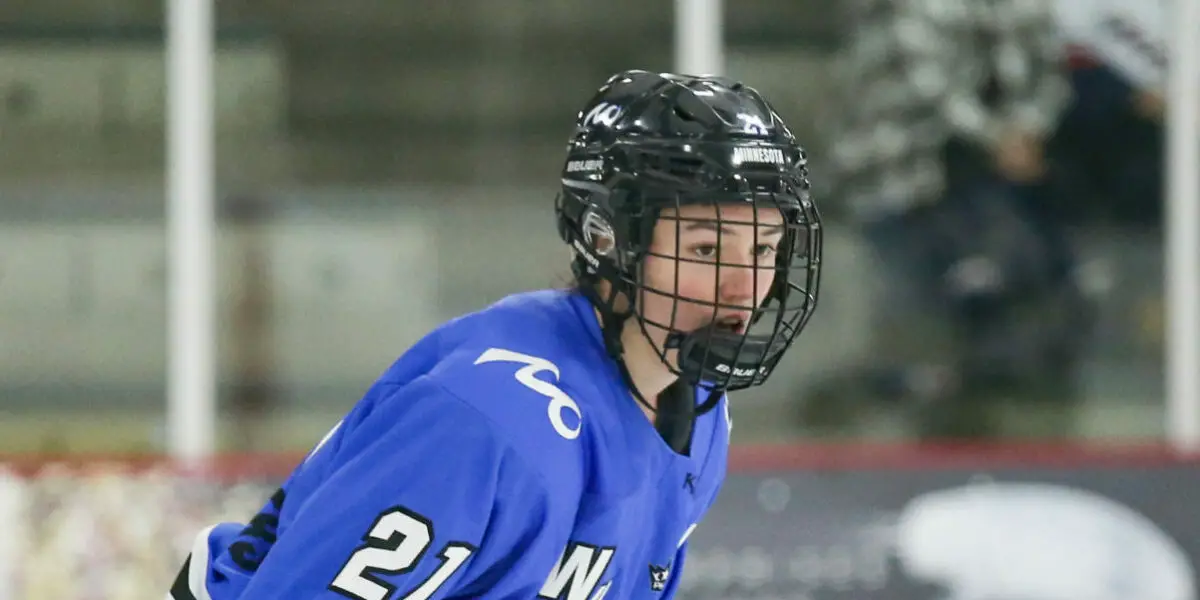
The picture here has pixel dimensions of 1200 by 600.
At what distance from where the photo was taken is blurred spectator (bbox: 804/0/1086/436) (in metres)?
4.03

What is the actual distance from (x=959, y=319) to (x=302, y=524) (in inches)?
120

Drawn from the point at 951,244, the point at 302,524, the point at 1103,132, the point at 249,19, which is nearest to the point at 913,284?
the point at 951,244

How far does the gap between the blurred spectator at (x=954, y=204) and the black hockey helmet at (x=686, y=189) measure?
2.61 m

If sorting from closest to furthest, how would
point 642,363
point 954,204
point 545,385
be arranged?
1. point 545,385
2. point 642,363
3. point 954,204

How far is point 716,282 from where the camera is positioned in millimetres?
1393

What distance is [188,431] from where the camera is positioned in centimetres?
383

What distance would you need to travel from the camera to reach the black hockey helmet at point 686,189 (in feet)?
4.61

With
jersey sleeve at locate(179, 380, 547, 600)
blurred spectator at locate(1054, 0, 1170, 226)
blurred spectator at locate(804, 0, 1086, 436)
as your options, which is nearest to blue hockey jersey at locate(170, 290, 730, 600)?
jersey sleeve at locate(179, 380, 547, 600)

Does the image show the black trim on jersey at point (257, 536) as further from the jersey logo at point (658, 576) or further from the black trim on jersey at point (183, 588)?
the jersey logo at point (658, 576)

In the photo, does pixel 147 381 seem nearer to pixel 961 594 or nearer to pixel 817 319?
pixel 817 319

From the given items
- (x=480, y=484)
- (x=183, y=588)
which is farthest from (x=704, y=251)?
(x=183, y=588)

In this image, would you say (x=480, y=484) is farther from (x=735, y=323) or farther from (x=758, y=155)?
(x=758, y=155)

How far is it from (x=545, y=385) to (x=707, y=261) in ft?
0.61

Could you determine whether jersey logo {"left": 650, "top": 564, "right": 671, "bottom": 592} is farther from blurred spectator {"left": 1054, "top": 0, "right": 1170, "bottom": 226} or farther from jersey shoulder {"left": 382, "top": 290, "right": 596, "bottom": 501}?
blurred spectator {"left": 1054, "top": 0, "right": 1170, "bottom": 226}
